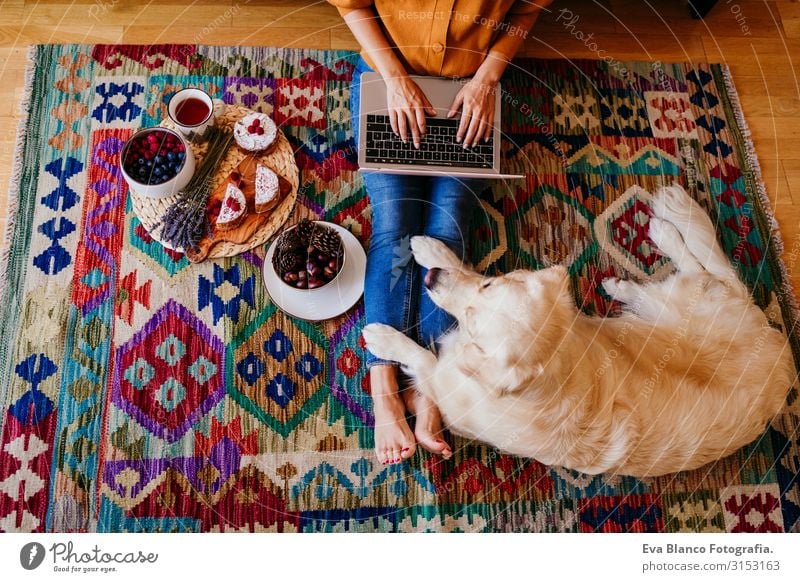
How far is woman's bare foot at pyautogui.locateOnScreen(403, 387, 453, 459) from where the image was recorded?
1.77 m

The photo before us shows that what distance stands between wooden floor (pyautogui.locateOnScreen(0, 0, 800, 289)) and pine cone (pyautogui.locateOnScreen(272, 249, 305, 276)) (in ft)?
3.20

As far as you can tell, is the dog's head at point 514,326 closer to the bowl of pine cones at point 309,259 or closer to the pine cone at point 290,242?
the bowl of pine cones at point 309,259

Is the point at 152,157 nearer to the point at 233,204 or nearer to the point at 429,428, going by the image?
the point at 233,204

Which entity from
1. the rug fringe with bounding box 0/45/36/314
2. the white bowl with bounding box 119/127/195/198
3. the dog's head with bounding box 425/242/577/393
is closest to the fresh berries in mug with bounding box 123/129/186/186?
the white bowl with bounding box 119/127/195/198

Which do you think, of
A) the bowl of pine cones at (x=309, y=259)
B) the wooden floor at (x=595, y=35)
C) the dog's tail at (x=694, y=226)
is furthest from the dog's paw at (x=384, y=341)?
the wooden floor at (x=595, y=35)

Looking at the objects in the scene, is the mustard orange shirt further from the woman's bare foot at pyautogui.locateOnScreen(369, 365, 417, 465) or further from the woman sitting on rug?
the woman's bare foot at pyautogui.locateOnScreen(369, 365, 417, 465)

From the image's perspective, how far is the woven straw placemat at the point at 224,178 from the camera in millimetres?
1853

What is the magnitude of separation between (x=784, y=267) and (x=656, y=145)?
0.66m

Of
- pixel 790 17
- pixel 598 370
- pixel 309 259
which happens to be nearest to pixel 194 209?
pixel 309 259

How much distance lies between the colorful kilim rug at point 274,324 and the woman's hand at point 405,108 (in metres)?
0.34

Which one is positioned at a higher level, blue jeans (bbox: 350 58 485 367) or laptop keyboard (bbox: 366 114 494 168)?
laptop keyboard (bbox: 366 114 494 168)

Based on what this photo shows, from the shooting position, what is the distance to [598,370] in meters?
1.47

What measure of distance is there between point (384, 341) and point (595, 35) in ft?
5.20

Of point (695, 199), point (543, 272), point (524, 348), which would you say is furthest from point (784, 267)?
point (524, 348)
